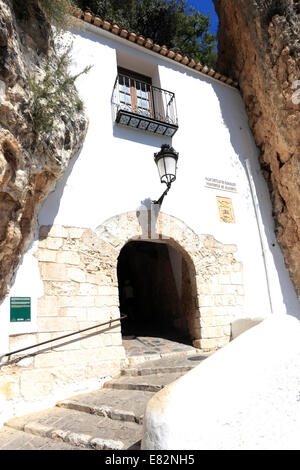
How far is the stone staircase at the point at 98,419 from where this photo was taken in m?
2.30

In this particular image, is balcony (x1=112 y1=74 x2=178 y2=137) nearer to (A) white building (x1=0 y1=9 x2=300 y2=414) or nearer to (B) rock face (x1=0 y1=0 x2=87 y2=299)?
(A) white building (x1=0 y1=9 x2=300 y2=414)

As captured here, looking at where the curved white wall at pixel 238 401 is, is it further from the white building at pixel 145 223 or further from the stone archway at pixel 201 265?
the stone archway at pixel 201 265

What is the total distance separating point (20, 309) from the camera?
369 cm

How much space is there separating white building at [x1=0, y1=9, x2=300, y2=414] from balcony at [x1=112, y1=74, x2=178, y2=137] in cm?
2

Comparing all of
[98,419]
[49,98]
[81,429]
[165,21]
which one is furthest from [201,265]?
[165,21]

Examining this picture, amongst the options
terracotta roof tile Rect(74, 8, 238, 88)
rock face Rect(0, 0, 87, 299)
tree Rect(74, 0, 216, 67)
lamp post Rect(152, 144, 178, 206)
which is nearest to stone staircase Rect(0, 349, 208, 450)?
rock face Rect(0, 0, 87, 299)

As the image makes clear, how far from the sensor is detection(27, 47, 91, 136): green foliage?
3590 mm

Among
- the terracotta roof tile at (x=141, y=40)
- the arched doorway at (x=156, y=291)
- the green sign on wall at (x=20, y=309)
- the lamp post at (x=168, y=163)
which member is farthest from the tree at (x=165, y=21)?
the green sign on wall at (x=20, y=309)

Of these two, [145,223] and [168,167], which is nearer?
[168,167]

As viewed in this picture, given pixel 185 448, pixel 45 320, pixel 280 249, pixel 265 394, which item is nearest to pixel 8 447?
pixel 45 320

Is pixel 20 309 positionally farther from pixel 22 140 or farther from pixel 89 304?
pixel 22 140

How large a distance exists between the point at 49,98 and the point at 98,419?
3.65 metres

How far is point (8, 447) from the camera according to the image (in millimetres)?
2520

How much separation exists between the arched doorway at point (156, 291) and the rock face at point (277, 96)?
2.28m
